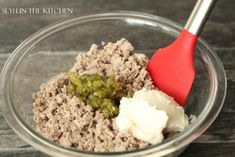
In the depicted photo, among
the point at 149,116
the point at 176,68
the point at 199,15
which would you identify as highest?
the point at 199,15

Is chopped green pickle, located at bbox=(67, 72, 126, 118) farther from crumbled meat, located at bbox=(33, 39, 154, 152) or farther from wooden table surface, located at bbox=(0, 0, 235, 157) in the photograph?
wooden table surface, located at bbox=(0, 0, 235, 157)

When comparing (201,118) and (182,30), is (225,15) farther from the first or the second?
(201,118)

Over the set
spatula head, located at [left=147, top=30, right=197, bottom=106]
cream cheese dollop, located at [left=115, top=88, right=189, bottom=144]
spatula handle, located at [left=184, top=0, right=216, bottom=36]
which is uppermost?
spatula handle, located at [left=184, top=0, right=216, bottom=36]

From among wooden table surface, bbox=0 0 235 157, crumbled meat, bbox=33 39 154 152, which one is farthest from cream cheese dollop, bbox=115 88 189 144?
wooden table surface, bbox=0 0 235 157

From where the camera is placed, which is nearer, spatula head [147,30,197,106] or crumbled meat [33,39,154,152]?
crumbled meat [33,39,154,152]

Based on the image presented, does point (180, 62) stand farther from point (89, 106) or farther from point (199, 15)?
point (89, 106)

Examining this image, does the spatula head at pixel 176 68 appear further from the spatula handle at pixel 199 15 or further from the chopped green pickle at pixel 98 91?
the chopped green pickle at pixel 98 91

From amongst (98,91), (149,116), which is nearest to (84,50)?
(98,91)
